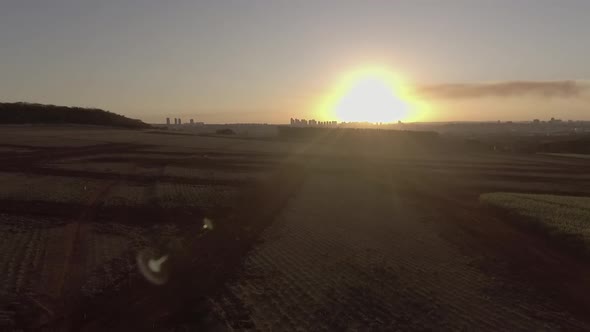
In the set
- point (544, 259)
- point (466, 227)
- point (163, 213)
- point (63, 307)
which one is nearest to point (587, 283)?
point (544, 259)

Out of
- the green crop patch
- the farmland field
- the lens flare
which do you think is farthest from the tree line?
the lens flare

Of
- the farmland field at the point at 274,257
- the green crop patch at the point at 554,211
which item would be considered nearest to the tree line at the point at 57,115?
the farmland field at the point at 274,257

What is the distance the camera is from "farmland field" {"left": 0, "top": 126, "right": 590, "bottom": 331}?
938 centimetres

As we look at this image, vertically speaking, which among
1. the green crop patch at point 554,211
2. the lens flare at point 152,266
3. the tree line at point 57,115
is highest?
the tree line at point 57,115

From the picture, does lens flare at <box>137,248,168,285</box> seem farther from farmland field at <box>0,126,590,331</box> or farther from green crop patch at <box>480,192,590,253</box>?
green crop patch at <box>480,192,590,253</box>

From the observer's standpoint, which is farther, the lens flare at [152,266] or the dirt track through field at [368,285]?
the lens flare at [152,266]

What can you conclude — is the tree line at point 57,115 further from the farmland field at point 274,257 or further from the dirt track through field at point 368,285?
the dirt track through field at point 368,285

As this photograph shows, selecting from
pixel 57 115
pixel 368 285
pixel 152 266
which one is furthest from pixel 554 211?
pixel 57 115

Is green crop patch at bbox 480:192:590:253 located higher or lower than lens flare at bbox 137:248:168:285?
lower

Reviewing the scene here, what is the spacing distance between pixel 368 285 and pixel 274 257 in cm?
262

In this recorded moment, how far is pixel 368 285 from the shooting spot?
11.2 m

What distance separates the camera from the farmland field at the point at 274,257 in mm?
9383

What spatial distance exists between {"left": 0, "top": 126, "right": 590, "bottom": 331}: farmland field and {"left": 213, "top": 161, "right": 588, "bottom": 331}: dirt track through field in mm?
40

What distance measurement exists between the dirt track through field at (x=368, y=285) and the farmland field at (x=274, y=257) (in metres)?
0.04
